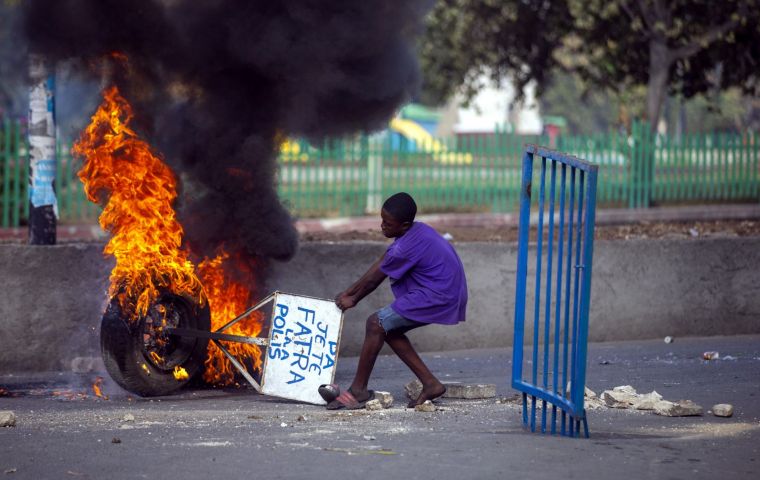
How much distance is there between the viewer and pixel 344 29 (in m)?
9.27

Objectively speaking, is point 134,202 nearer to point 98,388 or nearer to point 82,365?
point 98,388

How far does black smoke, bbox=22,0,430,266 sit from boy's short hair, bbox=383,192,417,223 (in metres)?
1.47

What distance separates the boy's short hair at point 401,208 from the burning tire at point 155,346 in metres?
1.71

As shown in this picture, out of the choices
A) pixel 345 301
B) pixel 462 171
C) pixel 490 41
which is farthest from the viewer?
pixel 490 41

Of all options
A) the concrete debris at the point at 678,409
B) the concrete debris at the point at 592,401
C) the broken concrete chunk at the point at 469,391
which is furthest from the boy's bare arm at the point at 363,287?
the concrete debris at the point at 678,409

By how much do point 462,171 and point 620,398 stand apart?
1274 centimetres

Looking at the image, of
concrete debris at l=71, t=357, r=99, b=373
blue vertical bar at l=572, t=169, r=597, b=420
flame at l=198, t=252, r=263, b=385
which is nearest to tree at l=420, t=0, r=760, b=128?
flame at l=198, t=252, r=263, b=385

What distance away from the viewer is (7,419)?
7.15 metres

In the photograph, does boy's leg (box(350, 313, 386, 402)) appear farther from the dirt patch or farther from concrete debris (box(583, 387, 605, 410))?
the dirt patch

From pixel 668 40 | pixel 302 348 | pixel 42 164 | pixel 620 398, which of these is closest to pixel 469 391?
pixel 620 398

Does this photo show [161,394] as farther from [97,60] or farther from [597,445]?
[597,445]

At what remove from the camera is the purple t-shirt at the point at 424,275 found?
309 inches

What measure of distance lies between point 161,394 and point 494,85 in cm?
2431

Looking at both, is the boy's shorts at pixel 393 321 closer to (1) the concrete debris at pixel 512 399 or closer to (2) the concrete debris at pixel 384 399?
(2) the concrete debris at pixel 384 399
